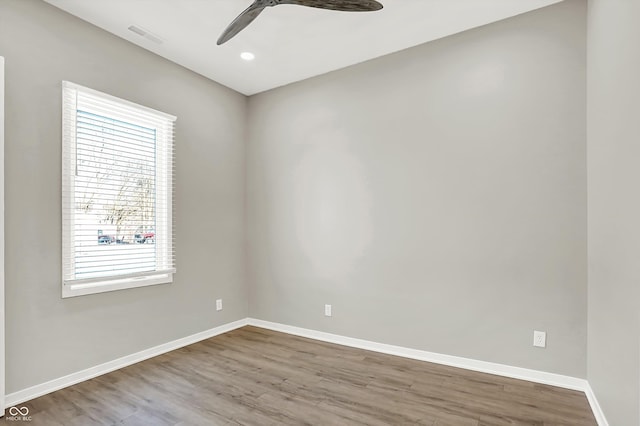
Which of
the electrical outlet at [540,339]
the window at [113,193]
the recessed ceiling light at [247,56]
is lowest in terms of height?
the electrical outlet at [540,339]

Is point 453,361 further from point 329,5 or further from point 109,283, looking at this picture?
point 109,283

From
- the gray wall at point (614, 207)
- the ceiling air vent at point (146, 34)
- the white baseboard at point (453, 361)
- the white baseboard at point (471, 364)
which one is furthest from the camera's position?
the ceiling air vent at point (146, 34)

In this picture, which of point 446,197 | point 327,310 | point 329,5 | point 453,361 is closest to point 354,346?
point 327,310

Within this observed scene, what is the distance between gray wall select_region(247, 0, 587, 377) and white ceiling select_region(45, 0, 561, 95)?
196mm

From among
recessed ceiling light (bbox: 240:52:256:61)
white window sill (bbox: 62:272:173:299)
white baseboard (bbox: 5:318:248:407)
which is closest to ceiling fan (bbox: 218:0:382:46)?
recessed ceiling light (bbox: 240:52:256:61)

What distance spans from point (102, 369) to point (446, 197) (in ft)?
10.9

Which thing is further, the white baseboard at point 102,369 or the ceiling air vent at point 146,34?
the ceiling air vent at point 146,34

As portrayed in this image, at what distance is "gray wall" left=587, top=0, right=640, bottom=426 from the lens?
1.58 meters

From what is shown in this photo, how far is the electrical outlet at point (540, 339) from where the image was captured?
2668 millimetres

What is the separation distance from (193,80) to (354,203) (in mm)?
2255

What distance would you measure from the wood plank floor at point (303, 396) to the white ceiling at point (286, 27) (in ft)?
9.73

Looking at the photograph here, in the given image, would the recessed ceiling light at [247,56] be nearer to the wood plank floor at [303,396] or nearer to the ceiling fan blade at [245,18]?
the ceiling fan blade at [245,18]

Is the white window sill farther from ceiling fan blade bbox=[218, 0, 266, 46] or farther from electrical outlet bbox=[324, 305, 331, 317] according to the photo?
ceiling fan blade bbox=[218, 0, 266, 46]

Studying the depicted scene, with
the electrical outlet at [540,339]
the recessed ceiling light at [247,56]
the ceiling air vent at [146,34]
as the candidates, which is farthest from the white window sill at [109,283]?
the electrical outlet at [540,339]
